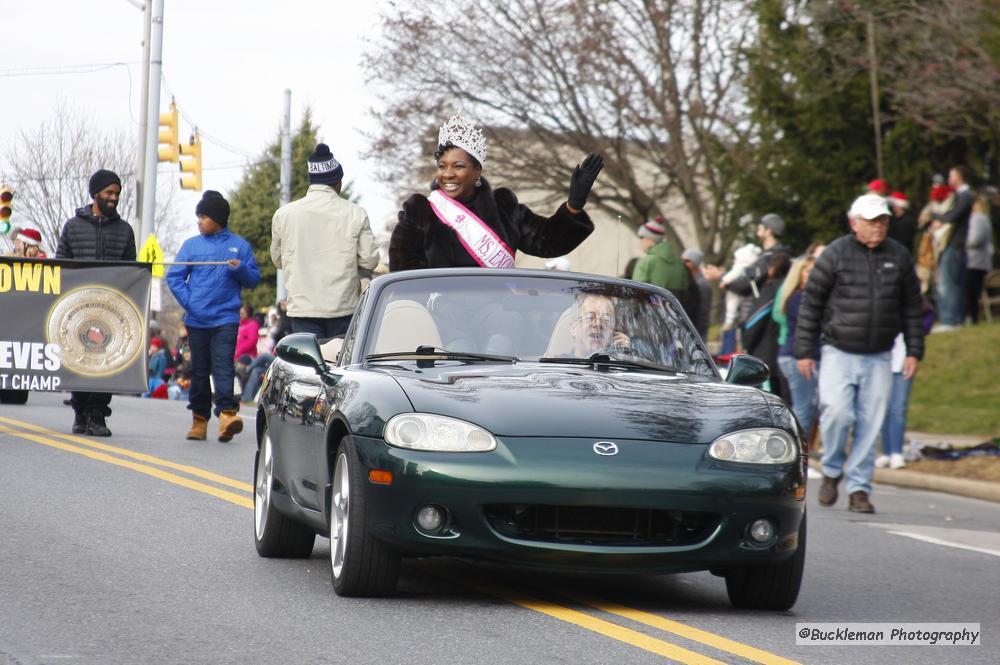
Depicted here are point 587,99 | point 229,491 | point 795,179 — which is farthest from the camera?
point 587,99

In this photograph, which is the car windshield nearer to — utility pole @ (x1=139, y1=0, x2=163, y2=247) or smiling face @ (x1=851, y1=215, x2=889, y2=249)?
smiling face @ (x1=851, y1=215, x2=889, y2=249)

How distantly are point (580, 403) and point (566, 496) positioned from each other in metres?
0.44

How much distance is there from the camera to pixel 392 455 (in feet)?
20.0

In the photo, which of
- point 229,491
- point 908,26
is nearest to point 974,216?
point 908,26

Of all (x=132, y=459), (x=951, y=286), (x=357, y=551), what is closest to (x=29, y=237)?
(x=132, y=459)

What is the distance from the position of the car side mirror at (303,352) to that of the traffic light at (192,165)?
26.3 m

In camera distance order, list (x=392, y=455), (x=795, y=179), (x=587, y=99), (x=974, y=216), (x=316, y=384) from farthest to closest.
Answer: (x=587, y=99)
(x=795, y=179)
(x=974, y=216)
(x=316, y=384)
(x=392, y=455)

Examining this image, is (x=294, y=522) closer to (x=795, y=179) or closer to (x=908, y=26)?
(x=908, y=26)

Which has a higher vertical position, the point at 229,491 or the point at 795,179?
the point at 795,179

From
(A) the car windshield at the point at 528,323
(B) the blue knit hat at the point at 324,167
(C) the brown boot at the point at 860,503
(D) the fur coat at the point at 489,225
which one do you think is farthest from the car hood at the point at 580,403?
(B) the blue knit hat at the point at 324,167

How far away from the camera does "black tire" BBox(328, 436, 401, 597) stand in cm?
620

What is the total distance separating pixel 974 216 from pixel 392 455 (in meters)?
15.8

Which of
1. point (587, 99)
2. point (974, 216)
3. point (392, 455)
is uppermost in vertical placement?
point (587, 99)

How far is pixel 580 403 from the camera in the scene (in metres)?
6.32
